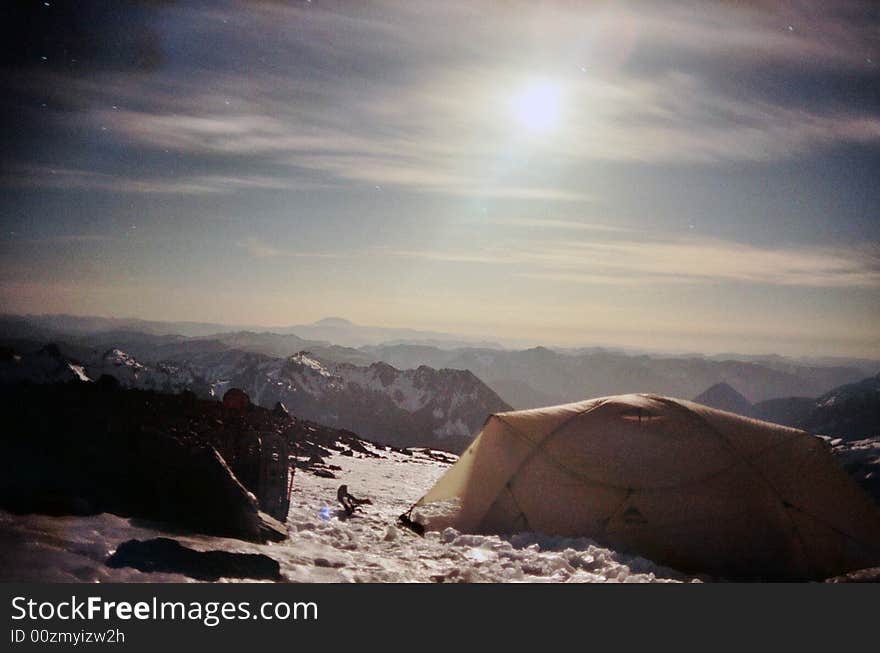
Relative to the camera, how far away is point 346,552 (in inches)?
349

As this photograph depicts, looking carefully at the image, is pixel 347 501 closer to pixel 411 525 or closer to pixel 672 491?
pixel 411 525

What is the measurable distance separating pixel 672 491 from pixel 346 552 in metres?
5.54

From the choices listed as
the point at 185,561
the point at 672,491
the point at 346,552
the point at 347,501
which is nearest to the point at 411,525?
the point at 347,501

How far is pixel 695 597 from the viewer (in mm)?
7695

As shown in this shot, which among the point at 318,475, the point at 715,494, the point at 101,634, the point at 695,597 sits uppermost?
the point at 715,494

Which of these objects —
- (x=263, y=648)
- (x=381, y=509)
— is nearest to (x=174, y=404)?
(x=381, y=509)

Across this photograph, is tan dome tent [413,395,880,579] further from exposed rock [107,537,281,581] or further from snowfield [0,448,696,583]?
exposed rock [107,537,281,581]

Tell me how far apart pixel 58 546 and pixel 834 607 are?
9.49 m

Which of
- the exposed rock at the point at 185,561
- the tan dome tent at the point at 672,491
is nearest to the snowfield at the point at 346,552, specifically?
the exposed rock at the point at 185,561

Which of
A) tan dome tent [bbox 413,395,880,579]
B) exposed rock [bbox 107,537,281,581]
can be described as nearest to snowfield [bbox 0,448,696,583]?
exposed rock [bbox 107,537,281,581]

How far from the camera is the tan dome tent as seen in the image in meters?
9.82

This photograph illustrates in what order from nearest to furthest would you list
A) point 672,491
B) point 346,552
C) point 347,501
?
point 346,552
point 672,491
point 347,501

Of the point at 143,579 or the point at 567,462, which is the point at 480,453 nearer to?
the point at 567,462

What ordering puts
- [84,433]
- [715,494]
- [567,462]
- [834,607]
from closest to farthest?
[834,607]
[84,433]
[715,494]
[567,462]
